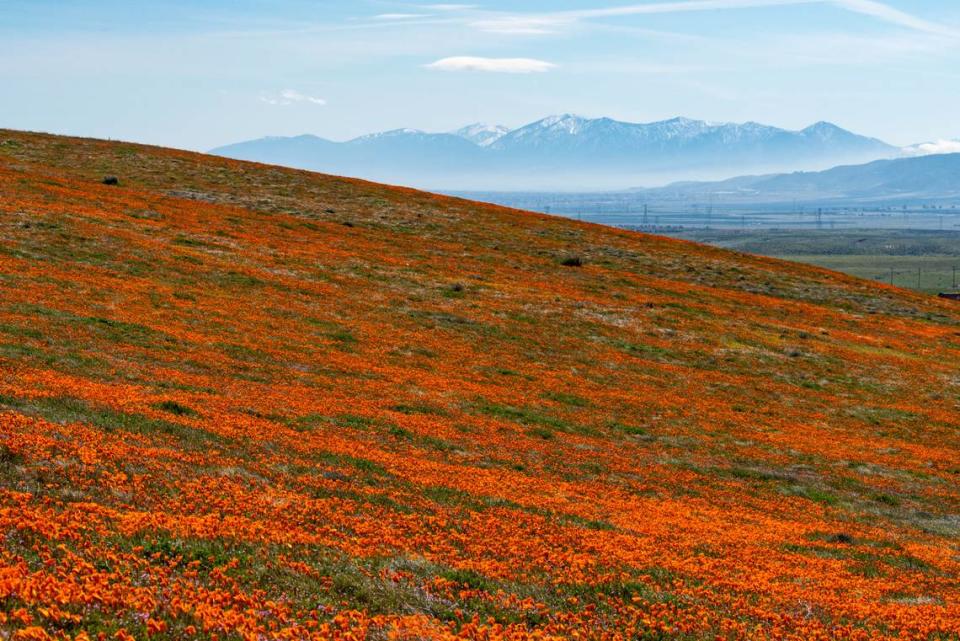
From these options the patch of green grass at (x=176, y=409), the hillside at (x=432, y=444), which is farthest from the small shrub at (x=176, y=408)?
the hillside at (x=432, y=444)

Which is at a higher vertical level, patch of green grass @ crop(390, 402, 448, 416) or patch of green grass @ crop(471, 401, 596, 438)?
patch of green grass @ crop(390, 402, 448, 416)

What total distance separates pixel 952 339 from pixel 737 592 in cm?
5603

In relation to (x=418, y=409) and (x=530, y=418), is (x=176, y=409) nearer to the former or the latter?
(x=418, y=409)

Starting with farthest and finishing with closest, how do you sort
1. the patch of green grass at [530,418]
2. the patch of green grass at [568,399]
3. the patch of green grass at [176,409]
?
the patch of green grass at [568,399] < the patch of green grass at [530,418] < the patch of green grass at [176,409]

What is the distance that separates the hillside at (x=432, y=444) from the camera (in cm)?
1341

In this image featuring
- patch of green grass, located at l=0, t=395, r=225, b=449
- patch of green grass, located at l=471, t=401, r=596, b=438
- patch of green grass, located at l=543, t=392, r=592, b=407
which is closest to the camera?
patch of green grass, located at l=0, t=395, r=225, b=449

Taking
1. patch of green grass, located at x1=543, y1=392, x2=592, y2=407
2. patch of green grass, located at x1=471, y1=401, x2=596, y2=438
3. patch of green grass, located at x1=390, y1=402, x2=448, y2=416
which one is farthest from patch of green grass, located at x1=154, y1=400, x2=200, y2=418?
patch of green grass, located at x1=543, y1=392, x2=592, y2=407

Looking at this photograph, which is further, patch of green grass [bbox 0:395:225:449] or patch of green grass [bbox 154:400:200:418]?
patch of green grass [bbox 154:400:200:418]

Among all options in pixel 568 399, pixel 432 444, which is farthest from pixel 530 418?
pixel 432 444

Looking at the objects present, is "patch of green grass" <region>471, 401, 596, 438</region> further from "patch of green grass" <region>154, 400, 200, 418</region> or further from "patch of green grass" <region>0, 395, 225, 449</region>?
"patch of green grass" <region>0, 395, 225, 449</region>

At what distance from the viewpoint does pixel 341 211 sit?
82312 mm

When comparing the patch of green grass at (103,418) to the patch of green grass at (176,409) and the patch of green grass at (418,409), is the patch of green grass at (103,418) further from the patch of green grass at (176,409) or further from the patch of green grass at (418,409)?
the patch of green grass at (418,409)

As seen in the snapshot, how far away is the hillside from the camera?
13.4 m

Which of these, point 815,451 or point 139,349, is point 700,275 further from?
point 139,349
